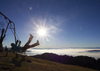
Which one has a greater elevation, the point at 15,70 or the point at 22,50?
the point at 22,50

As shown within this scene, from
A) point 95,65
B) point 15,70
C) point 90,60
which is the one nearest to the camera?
point 15,70

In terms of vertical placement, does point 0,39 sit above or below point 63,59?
above

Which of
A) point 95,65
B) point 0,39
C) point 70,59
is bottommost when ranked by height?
point 95,65

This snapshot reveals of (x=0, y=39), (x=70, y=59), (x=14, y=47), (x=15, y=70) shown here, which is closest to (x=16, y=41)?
(x=14, y=47)

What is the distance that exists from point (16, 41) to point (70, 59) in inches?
1531

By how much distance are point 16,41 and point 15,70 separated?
7.13 m

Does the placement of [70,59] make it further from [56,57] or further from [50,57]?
[50,57]

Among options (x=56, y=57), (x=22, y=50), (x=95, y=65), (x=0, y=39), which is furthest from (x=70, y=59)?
(x=0, y=39)

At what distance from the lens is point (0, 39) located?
41.4 feet

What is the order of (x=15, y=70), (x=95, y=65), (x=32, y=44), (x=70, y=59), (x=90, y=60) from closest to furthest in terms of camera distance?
(x=15, y=70) → (x=32, y=44) → (x=95, y=65) → (x=90, y=60) → (x=70, y=59)

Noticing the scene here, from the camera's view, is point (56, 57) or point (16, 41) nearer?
point (16, 41)

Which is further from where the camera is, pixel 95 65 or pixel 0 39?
pixel 95 65

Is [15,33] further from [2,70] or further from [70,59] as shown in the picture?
[70,59]

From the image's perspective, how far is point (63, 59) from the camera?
163ft
